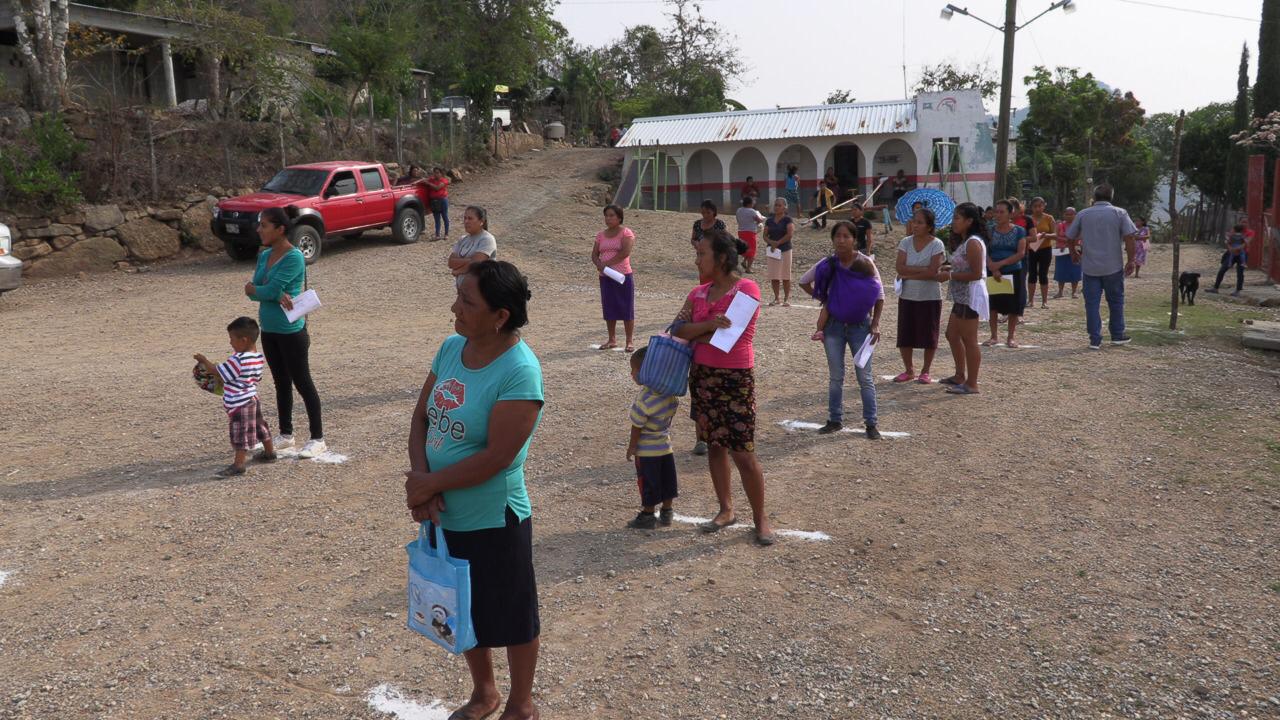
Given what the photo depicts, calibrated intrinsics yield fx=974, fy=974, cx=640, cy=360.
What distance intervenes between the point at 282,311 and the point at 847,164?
31165 mm

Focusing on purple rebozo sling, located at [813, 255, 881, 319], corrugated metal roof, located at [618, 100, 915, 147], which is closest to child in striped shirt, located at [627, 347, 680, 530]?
purple rebozo sling, located at [813, 255, 881, 319]

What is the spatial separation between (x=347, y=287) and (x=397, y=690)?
12814mm

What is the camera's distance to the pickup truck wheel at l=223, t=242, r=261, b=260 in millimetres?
17453

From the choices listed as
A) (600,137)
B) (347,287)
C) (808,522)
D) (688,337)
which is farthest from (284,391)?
(600,137)

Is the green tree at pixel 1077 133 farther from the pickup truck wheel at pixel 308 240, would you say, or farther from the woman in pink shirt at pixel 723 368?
the woman in pink shirt at pixel 723 368

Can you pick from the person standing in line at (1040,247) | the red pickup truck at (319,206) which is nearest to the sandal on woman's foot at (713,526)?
the person standing in line at (1040,247)

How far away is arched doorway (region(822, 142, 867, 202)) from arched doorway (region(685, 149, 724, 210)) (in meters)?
3.96

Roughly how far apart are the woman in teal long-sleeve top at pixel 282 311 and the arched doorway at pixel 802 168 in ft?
94.6

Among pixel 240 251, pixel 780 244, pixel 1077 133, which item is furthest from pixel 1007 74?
pixel 1077 133

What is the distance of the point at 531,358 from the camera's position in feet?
10.2

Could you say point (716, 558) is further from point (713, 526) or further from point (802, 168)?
point (802, 168)

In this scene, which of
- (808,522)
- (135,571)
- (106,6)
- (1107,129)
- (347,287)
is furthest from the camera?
(1107,129)

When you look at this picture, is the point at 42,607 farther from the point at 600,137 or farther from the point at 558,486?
the point at 600,137

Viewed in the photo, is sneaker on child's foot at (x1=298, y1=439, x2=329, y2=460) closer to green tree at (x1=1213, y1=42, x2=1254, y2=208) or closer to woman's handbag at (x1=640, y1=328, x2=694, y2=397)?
woman's handbag at (x1=640, y1=328, x2=694, y2=397)
